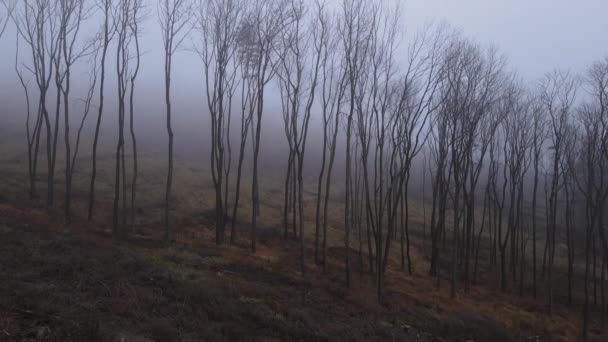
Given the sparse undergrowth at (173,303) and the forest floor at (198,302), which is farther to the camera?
the forest floor at (198,302)

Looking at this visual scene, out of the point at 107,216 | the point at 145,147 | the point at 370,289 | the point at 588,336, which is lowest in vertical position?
the point at 588,336

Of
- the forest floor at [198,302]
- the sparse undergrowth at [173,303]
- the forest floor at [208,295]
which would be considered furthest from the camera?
the forest floor at [208,295]

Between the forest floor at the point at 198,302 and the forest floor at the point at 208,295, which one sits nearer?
the forest floor at the point at 198,302

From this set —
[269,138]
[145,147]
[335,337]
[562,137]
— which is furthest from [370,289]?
[269,138]

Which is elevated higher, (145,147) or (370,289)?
(145,147)

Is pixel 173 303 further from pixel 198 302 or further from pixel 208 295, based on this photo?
pixel 208 295

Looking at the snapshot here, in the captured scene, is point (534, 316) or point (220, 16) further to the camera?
point (220, 16)

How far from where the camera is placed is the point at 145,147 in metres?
48.6

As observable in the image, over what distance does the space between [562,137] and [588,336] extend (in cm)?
884

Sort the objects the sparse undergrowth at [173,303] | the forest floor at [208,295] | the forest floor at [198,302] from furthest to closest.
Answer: the forest floor at [208,295] → the forest floor at [198,302] → the sparse undergrowth at [173,303]

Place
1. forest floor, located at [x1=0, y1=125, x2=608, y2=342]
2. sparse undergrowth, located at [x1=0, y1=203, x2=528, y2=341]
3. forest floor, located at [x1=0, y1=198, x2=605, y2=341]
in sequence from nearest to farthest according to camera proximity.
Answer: sparse undergrowth, located at [x1=0, y1=203, x2=528, y2=341], forest floor, located at [x1=0, y1=198, x2=605, y2=341], forest floor, located at [x1=0, y1=125, x2=608, y2=342]

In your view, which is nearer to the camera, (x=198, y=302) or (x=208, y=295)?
(x=198, y=302)

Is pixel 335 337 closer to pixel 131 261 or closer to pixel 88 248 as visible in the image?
pixel 131 261

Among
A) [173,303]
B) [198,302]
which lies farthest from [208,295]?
[173,303]
